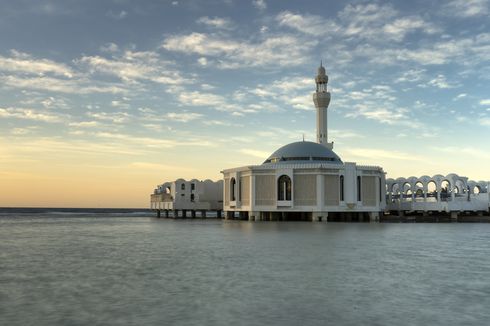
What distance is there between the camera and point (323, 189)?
3615 inches

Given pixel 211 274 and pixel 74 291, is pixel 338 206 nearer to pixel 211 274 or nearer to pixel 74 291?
pixel 211 274

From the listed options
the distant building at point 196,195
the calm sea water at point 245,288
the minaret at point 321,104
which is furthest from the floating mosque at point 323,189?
the calm sea water at point 245,288

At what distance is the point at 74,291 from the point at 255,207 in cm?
7736

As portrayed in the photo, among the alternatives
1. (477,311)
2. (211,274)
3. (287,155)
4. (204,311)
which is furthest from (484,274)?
(287,155)

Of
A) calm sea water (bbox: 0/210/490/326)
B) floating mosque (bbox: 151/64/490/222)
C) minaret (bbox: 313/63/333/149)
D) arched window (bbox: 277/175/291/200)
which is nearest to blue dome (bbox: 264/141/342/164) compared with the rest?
floating mosque (bbox: 151/64/490/222)

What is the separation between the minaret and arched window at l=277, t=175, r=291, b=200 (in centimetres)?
2363

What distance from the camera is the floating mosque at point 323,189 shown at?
3637 inches

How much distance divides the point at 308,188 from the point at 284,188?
471cm

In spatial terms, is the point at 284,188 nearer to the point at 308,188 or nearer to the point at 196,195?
the point at 308,188

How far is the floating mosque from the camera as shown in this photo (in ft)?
303

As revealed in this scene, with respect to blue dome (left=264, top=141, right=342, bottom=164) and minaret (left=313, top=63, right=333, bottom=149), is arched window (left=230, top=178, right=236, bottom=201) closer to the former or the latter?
blue dome (left=264, top=141, right=342, bottom=164)

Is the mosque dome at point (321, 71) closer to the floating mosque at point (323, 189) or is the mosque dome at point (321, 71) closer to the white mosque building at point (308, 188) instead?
the floating mosque at point (323, 189)

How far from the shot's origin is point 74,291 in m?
18.9

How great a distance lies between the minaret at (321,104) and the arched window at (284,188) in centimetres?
2363
